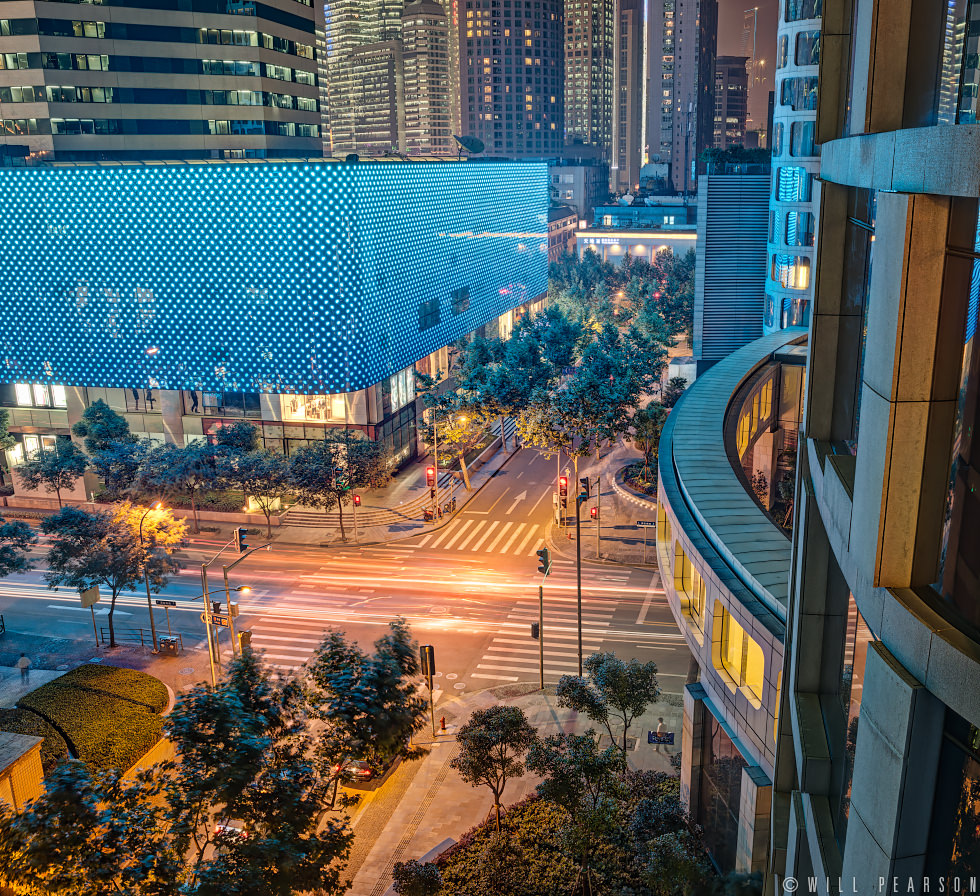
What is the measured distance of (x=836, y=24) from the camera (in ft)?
47.9

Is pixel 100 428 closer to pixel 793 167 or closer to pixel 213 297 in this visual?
pixel 213 297

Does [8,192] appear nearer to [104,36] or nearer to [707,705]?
[104,36]

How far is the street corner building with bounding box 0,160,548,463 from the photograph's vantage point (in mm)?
66188

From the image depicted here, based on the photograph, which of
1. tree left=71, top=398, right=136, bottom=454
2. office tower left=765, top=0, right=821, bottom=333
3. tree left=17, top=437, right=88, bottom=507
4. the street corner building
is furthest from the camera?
tree left=71, top=398, right=136, bottom=454

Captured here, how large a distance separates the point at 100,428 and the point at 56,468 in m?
5.11

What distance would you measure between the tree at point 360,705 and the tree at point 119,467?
3922 centimetres

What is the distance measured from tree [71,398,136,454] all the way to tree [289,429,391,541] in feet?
50.2

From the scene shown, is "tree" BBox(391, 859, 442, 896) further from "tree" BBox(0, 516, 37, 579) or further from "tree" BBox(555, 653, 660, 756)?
"tree" BBox(0, 516, 37, 579)

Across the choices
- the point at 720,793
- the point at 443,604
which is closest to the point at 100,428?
the point at 443,604

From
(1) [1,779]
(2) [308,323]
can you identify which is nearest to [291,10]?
(2) [308,323]

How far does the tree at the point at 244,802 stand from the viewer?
21969 millimetres

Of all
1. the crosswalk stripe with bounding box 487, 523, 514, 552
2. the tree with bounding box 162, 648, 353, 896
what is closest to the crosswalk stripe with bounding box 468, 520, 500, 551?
the crosswalk stripe with bounding box 487, 523, 514, 552

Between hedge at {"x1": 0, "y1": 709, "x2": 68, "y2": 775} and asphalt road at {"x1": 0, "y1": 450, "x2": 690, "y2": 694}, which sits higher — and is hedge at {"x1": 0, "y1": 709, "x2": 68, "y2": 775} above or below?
above

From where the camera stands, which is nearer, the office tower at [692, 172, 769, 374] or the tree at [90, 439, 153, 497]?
the tree at [90, 439, 153, 497]
